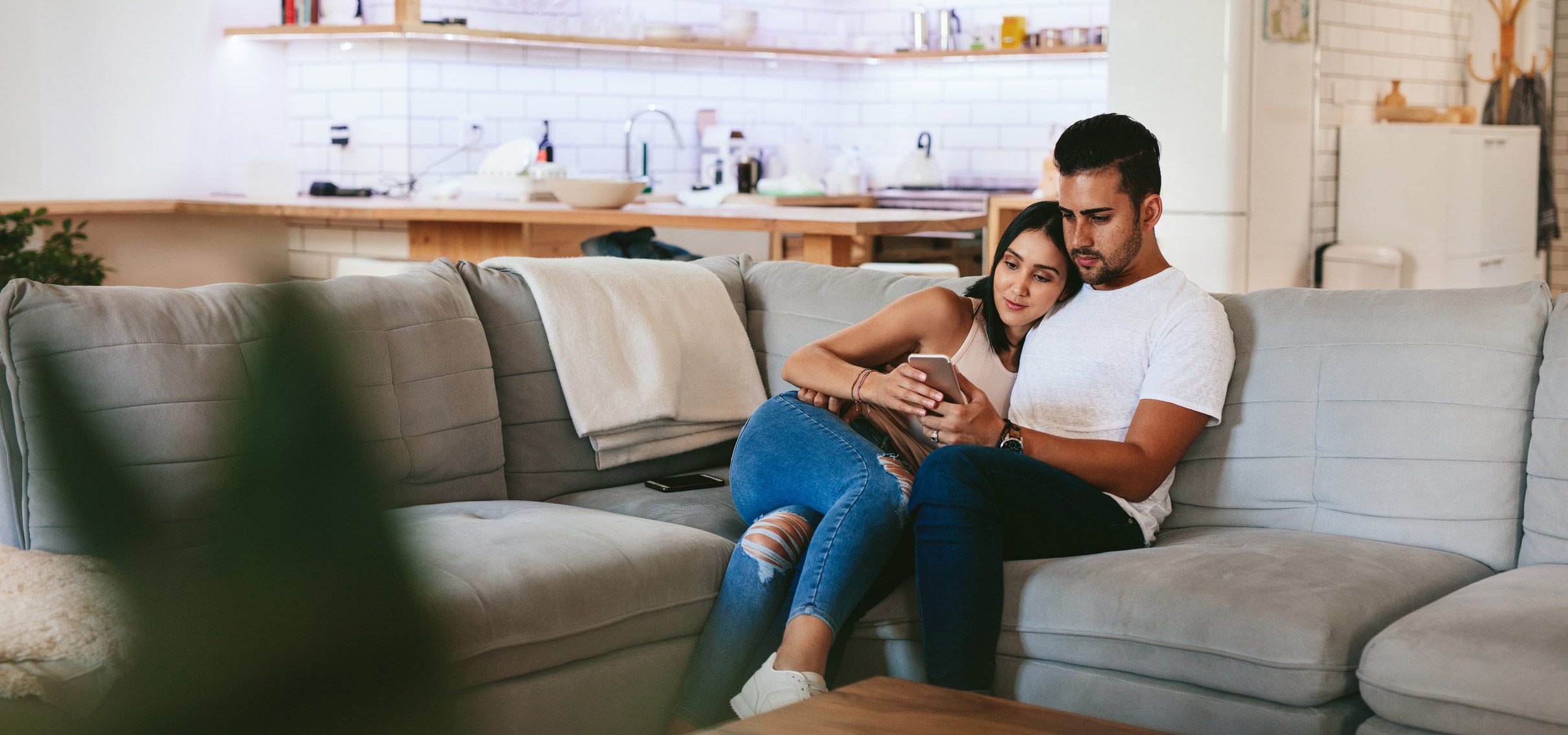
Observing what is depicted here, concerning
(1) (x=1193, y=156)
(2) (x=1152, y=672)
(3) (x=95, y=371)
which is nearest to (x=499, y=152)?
(1) (x=1193, y=156)

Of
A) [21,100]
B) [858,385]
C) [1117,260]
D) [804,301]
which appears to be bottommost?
[858,385]

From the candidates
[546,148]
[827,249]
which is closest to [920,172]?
[546,148]

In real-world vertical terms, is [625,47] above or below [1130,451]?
above

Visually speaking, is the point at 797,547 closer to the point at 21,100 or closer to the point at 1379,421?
the point at 1379,421

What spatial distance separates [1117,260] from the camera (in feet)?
7.59

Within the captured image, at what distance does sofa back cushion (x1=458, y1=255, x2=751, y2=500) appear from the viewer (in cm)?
263

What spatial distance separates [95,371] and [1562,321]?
2.28 metres

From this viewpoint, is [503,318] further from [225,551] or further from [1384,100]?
[1384,100]

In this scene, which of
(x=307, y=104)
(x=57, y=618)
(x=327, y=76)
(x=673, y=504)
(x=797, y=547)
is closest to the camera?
(x=57, y=618)

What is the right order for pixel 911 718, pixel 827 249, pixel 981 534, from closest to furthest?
1. pixel 911 718
2. pixel 981 534
3. pixel 827 249

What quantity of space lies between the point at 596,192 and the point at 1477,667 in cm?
332

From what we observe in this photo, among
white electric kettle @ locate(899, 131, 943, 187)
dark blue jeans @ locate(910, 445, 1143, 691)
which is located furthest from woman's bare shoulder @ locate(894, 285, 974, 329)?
white electric kettle @ locate(899, 131, 943, 187)

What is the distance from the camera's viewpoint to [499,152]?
17.9 ft

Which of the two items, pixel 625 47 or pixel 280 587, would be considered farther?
pixel 625 47
